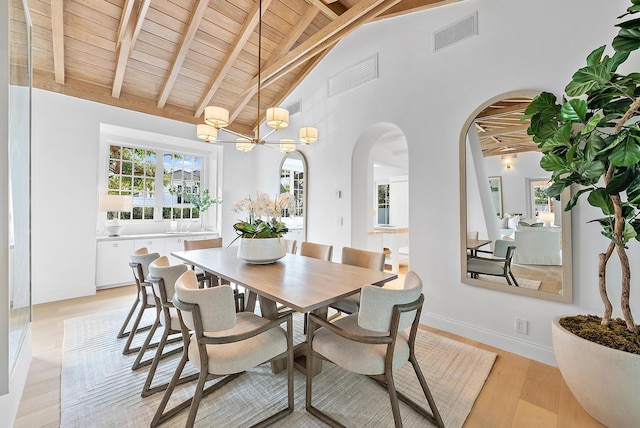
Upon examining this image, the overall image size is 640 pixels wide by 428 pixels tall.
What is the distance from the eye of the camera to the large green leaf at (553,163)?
64.9 inches

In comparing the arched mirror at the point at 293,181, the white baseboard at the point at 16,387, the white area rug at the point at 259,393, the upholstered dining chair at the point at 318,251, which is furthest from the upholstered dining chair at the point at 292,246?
the white baseboard at the point at 16,387

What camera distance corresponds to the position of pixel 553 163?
5.48ft

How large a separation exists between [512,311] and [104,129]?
5.90m

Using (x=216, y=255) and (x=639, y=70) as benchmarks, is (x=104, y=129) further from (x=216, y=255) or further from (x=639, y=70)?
(x=639, y=70)

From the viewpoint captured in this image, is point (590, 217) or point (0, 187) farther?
point (590, 217)

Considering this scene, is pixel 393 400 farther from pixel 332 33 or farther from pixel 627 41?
pixel 332 33

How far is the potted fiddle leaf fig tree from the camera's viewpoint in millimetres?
1385

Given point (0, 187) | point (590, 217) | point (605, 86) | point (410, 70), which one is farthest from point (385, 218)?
point (0, 187)

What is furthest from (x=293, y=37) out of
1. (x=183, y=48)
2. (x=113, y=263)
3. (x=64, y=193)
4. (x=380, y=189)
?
(x=380, y=189)

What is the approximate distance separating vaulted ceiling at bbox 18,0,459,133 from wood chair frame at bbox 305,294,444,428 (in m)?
2.87

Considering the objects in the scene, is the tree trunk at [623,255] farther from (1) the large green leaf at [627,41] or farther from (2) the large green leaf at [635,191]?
(1) the large green leaf at [627,41]

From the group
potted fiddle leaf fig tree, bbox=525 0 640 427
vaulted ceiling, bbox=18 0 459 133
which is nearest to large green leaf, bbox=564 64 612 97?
potted fiddle leaf fig tree, bbox=525 0 640 427

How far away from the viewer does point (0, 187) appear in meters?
1.31

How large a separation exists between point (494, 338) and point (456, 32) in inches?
119
